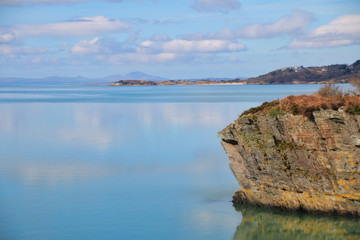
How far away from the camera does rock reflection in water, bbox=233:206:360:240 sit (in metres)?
21.2

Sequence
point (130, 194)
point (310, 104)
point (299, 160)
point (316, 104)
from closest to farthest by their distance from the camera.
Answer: point (316, 104) → point (310, 104) → point (299, 160) → point (130, 194)

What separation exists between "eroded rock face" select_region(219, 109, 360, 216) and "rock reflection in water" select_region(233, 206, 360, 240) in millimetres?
412

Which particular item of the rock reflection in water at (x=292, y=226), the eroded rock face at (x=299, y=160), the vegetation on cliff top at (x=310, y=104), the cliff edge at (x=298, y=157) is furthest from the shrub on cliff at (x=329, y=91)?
the rock reflection in water at (x=292, y=226)

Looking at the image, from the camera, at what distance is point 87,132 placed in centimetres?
5894

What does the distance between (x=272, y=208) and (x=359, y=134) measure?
18.5ft

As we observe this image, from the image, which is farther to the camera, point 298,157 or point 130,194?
point 130,194

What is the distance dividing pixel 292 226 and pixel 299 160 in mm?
3177

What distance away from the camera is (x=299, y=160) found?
2236 centimetres

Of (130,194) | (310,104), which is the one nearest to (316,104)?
(310,104)

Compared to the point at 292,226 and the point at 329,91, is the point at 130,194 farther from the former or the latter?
the point at 329,91

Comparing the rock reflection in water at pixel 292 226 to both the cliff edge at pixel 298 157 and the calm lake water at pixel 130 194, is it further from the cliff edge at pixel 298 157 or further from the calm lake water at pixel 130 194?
the cliff edge at pixel 298 157

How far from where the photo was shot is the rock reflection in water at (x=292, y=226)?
21.2 meters

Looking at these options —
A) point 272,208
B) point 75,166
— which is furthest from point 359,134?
point 75,166

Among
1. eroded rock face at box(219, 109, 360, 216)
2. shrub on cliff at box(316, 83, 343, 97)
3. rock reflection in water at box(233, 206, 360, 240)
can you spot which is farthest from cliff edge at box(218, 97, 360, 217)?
shrub on cliff at box(316, 83, 343, 97)
